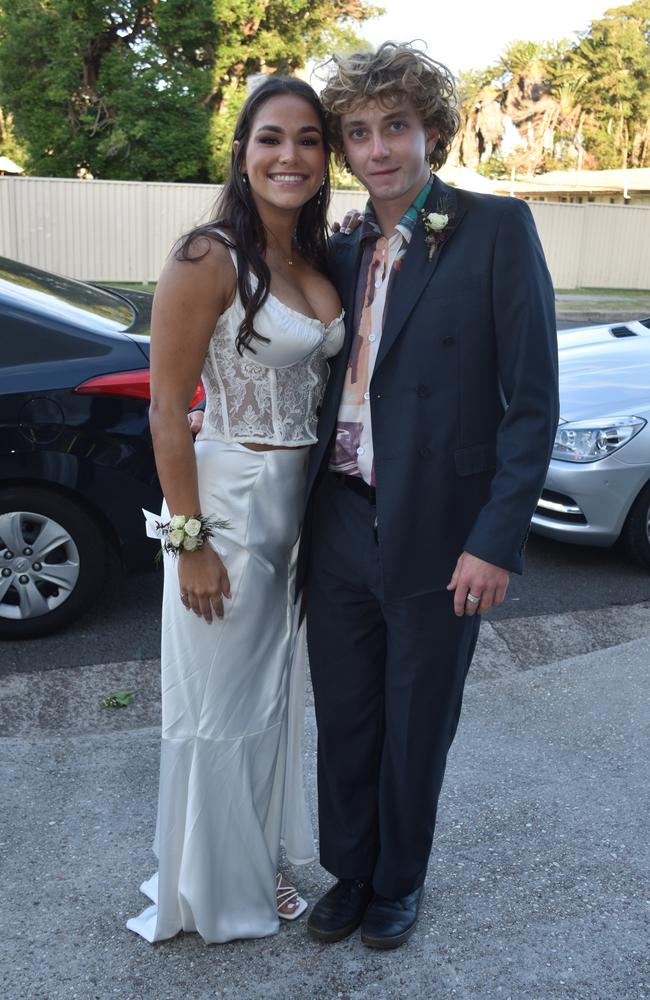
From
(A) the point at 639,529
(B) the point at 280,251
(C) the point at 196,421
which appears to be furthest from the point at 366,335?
(A) the point at 639,529

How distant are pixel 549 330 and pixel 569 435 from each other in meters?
3.14

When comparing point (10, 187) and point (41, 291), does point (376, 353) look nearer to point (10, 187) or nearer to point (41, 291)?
point (41, 291)

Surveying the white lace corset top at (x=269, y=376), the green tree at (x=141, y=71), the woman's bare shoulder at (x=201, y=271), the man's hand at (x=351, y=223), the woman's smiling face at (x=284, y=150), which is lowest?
the white lace corset top at (x=269, y=376)

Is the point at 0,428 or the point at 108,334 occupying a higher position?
the point at 108,334

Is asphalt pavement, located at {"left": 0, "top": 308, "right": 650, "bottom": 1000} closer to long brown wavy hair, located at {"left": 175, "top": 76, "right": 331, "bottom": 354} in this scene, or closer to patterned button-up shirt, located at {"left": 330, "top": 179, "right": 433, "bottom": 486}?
patterned button-up shirt, located at {"left": 330, "top": 179, "right": 433, "bottom": 486}

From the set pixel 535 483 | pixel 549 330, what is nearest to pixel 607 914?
pixel 535 483

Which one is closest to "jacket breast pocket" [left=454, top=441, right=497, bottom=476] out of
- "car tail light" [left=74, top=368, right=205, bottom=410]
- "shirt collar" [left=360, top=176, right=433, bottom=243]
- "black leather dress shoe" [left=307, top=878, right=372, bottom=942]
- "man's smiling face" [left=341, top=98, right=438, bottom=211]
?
"shirt collar" [left=360, top=176, right=433, bottom=243]

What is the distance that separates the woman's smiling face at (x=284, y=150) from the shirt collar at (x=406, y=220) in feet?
0.51

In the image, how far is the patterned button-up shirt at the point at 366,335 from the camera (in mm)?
2291

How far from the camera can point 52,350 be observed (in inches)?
163

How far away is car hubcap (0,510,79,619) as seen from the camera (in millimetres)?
4160

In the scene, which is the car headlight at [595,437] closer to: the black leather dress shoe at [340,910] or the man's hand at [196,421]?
the man's hand at [196,421]

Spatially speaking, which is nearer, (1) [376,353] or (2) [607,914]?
(1) [376,353]

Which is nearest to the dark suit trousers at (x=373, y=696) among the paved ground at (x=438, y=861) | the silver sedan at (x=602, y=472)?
the paved ground at (x=438, y=861)
